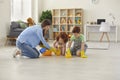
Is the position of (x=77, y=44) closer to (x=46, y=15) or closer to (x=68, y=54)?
(x=68, y=54)

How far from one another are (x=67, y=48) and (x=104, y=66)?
154 cm

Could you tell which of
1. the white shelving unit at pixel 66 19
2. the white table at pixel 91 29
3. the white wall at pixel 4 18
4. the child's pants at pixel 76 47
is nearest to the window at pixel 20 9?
the white shelving unit at pixel 66 19

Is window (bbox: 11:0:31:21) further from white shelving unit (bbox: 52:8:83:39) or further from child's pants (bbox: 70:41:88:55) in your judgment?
child's pants (bbox: 70:41:88:55)

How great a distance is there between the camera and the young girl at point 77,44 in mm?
6129

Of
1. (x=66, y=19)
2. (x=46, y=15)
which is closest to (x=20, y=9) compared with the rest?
(x=46, y=15)

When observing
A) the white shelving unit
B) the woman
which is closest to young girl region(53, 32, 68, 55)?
the woman

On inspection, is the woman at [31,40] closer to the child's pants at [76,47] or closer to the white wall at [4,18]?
the child's pants at [76,47]

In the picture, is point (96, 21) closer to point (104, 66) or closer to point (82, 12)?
point (82, 12)

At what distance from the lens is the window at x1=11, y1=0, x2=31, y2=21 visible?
1138 centimetres

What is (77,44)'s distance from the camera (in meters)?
6.36

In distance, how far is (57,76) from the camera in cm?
394

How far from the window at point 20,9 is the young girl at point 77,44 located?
5581mm

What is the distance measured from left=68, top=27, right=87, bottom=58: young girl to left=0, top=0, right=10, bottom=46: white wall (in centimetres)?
357

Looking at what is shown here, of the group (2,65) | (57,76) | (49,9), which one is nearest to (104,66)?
(57,76)
